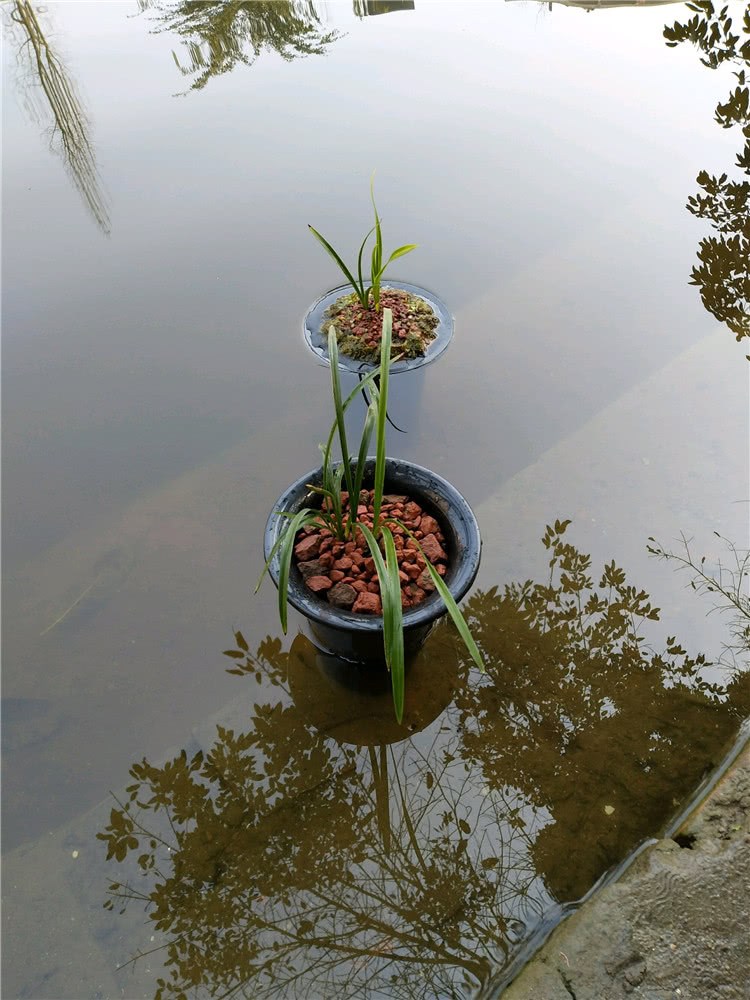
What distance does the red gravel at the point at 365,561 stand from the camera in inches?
56.6

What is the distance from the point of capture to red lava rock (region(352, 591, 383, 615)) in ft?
4.62

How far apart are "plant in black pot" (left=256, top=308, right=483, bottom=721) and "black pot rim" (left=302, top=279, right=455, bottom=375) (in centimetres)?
70

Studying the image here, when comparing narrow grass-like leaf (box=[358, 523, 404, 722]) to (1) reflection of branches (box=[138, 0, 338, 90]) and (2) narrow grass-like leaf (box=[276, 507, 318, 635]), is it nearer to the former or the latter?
(2) narrow grass-like leaf (box=[276, 507, 318, 635])

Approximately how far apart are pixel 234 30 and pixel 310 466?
3.29 meters

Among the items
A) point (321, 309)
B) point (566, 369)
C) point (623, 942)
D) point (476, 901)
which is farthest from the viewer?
point (321, 309)

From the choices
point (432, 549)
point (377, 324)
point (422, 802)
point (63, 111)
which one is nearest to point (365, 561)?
point (432, 549)

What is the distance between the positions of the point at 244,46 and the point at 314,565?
364 centimetres

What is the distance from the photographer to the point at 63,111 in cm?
332

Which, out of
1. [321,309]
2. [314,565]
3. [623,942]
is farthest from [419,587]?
[321,309]

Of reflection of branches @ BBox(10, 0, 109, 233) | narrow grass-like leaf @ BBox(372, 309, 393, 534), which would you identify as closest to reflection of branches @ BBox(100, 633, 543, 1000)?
narrow grass-like leaf @ BBox(372, 309, 393, 534)

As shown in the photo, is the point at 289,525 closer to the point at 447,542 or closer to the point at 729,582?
the point at 447,542

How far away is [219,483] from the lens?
6.52 ft

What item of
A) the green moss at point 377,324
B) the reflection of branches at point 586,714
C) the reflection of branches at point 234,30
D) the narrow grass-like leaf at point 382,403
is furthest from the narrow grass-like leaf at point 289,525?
the reflection of branches at point 234,30

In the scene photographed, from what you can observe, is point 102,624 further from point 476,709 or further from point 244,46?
point 244,46
